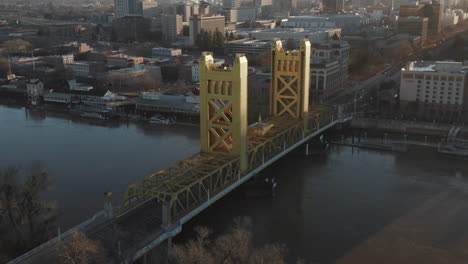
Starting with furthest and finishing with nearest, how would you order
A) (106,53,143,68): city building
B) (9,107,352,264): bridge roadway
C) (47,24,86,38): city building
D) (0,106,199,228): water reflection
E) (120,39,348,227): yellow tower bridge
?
(47,24,86,38): city building < (106,53,143,68): city building < (0,106,199,228): water reflection < (120,39,348,227): yellow tower bridge < (9,107,352,264): bridge roadway

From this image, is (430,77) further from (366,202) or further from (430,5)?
(430,5)

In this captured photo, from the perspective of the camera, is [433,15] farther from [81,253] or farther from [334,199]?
[81,253]

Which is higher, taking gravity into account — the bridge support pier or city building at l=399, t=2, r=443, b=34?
city building at l=399, t=2, r=443, b=34

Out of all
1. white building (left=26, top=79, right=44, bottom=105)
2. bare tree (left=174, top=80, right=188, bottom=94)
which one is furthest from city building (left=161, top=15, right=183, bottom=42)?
→ bare tree (left=174, top=80, right=188, bottom=94)

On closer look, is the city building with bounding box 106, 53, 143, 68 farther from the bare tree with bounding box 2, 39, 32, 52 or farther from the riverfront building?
the riverfront building

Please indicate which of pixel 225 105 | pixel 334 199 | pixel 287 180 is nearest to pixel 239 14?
pixel 287 180

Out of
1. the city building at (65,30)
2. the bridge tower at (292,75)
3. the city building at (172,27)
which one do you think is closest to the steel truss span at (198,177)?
the bridge tower at (292,75)

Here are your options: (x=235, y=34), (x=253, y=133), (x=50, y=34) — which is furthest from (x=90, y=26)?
(x=253, y=133)
